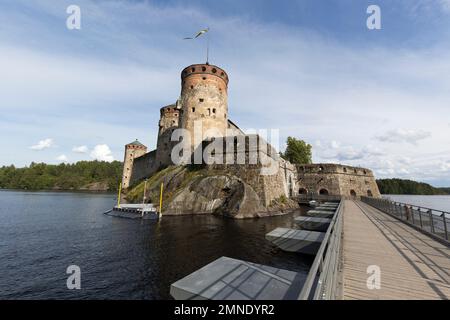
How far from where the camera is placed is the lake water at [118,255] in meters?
7.78

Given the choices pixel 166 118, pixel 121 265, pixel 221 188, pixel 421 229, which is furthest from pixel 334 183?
pixel 121 265

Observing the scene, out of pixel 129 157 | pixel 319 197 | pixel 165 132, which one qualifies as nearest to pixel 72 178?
pixel 129 157

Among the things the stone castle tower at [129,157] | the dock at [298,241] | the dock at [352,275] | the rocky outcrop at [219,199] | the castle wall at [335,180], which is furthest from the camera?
the stone castle tower at [129,157]

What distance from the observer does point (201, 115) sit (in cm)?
3525

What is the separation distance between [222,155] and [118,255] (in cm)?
1952

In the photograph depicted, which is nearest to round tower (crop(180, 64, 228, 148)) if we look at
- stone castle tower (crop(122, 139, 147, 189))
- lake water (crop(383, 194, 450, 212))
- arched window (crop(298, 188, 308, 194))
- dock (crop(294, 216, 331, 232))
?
dock (crop(294, 216, 331, 232))

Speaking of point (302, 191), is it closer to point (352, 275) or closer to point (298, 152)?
point (298, 152)

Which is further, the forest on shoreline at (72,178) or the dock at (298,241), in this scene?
the forest on shoreline at (72,178)

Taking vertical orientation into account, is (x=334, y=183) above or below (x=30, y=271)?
above

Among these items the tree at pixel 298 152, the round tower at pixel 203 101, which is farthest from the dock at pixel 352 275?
the tree at pixel 298 152

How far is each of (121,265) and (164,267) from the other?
85.1 inches

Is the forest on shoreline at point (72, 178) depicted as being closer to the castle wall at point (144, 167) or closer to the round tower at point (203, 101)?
the castle wall at point (144, 167)

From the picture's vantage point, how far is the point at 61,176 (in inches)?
3757
